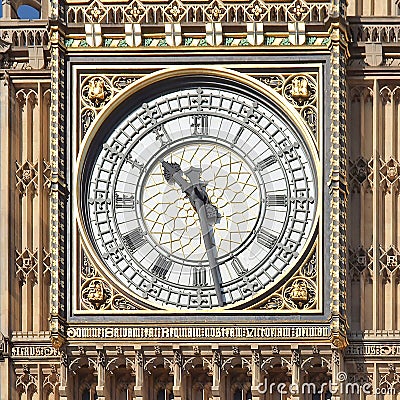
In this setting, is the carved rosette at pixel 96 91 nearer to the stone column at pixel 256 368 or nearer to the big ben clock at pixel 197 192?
the big ben clock at pixel 197 192

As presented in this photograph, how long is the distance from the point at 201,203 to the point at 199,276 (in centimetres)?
95

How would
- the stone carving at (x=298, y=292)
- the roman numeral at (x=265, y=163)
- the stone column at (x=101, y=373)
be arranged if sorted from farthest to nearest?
the roman numeral at (x=265, y=163) → the stone carving at (x=298, y=292) → the stone column at (x=101, y=373)

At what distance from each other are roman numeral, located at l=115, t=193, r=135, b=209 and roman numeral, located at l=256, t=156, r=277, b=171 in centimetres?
167

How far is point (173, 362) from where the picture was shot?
37.9 m

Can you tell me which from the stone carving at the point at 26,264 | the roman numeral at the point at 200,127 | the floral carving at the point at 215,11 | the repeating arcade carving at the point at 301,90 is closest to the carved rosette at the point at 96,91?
the roman numeral at the point at 200,127

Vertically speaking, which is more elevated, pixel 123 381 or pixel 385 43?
pixel 385 43

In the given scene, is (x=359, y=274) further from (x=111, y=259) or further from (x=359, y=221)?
(x=111, y=259)

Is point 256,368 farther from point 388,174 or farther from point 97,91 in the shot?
point 97,91

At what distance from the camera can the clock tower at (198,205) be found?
37.9 meters

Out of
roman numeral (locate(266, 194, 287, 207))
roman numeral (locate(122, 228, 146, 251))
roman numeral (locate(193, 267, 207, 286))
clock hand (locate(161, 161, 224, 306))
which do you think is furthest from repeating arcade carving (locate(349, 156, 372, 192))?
roman numeral (locate(122, 228, 146, 251))

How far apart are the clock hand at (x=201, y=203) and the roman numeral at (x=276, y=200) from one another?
0.69 m

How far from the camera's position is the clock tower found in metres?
37.9

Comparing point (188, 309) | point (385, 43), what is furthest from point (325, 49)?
point (188, 309)

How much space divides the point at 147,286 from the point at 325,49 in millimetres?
3849
